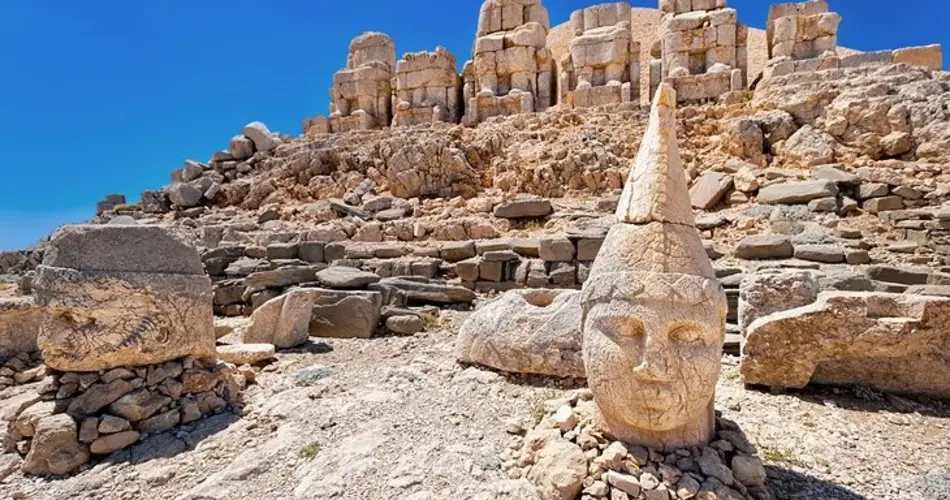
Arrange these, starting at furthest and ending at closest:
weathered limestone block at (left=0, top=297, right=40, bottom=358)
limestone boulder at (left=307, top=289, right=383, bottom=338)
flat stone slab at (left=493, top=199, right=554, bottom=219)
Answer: flat stone slab at (left=493, top=199, right=554, bottom=219) < limestone boulder at (left=307, top=289, right=383, bottom=338) < weathered limestone block at (left=0, top=297, right=40, bottom=358)

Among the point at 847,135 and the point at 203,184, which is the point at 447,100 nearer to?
the point at 203,184

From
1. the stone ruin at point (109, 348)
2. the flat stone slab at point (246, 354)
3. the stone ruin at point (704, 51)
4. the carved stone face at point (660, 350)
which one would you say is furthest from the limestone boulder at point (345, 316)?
the stone ruin at point (704, 51)

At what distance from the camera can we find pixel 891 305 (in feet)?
12.5

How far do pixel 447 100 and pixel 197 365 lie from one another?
14.1m

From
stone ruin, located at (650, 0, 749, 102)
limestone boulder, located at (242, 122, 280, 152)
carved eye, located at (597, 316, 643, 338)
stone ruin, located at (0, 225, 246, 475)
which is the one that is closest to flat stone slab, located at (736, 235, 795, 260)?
carved eye, located at (597, 316, 643, 338)

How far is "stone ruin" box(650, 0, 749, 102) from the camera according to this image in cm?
1317

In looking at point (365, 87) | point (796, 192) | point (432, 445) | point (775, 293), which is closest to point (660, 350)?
point (432, 445)

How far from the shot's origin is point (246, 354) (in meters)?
5.20

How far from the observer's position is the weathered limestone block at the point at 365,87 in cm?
1762

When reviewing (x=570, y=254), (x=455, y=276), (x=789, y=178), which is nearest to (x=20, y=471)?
(x=455, y=276)

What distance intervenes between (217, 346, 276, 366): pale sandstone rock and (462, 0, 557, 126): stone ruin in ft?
38.0

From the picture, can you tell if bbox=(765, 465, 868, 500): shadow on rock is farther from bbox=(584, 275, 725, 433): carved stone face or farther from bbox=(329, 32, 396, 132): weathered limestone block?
bbox=(329, 32, 396, 132): weathered limestone block

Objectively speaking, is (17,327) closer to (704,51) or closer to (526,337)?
(526,337)

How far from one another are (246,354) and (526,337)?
9.61 ft
